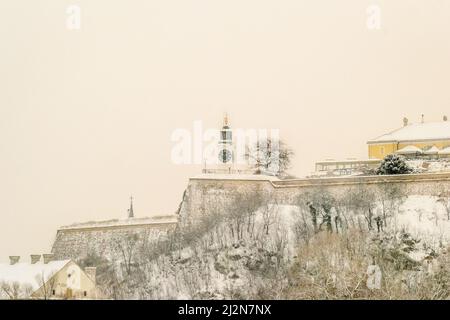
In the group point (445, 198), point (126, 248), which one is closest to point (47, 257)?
point (126, 248)

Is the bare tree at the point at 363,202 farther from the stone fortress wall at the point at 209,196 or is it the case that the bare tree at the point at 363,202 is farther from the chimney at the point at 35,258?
the chimney at the point at 35,258

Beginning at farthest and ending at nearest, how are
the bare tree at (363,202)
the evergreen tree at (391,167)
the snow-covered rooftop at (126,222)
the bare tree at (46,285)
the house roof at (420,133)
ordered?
the evergreen tree at (391,167)
the house roof at (420,133)
the snow-covered rooftop at (126,222)
the bare tree at (363,202)
the bare tree at (46,285)

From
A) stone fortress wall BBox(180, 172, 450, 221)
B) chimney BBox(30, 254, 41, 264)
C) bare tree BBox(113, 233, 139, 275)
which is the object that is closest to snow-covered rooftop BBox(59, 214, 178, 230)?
bare tree BBox(113, 233, 139, 275)

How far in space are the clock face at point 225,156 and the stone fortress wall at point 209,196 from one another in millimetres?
643

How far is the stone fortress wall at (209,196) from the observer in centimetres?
2280

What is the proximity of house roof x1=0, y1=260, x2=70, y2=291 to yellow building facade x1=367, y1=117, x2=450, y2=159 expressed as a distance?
5.18m

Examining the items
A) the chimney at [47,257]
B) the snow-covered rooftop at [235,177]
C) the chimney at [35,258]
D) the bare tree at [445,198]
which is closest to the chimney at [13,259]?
the chimney at [35,258]

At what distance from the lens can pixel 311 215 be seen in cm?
2280

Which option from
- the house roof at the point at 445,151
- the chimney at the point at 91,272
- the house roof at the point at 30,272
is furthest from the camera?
the house roof at the point at 445,151

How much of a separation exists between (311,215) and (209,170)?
69.6 inches

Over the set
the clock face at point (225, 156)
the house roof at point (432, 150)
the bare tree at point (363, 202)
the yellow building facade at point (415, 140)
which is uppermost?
the yellow building facade at point (415, 140)

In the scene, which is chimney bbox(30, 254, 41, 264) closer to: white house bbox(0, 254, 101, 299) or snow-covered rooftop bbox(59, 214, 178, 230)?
white house bbox(0, 254, 101, 299)
